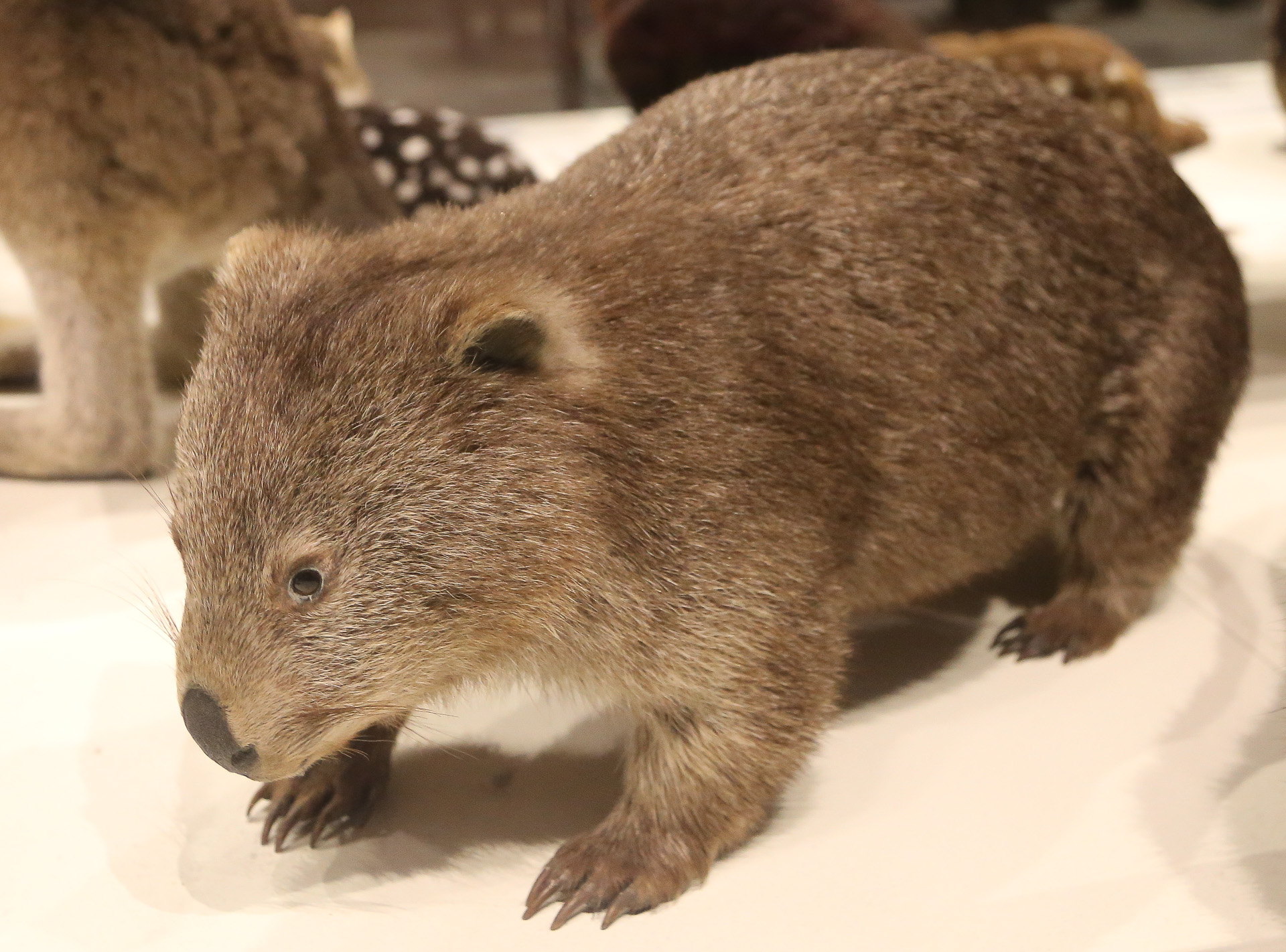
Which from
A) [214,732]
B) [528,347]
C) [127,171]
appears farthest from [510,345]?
[127,171]

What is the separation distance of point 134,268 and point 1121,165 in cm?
220

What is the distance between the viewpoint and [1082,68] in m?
4.81

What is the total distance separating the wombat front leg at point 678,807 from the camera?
196cm

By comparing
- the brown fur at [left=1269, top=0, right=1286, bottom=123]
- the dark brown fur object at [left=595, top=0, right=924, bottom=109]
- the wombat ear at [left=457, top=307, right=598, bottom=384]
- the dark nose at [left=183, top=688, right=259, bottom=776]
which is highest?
the wombat ear at [left=457, top=307, right=598, bottom=384]

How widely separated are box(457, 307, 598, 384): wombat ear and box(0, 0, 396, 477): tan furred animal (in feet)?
5.05

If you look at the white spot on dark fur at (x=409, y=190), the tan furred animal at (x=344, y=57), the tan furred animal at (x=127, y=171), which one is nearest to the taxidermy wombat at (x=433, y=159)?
the white spot on dark fur at (x=409, y=190)

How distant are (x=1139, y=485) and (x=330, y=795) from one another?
1554mm

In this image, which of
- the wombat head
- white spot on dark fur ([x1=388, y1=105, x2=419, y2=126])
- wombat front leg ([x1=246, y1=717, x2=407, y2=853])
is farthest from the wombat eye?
white spot on dark fur ([x1=388, y1=105, x2=419, y2=126])

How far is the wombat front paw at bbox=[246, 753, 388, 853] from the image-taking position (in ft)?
7.06

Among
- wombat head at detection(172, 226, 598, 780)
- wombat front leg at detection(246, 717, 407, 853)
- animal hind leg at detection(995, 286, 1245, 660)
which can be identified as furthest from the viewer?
animal hind leg at detection(995, 286, 1245, 660)

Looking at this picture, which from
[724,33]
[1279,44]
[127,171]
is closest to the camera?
[127,171]

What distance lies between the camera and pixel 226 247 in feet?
6.68

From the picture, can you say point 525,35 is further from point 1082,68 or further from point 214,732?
point 214,732

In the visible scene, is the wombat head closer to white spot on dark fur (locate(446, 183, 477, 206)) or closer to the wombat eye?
the wombat eye
